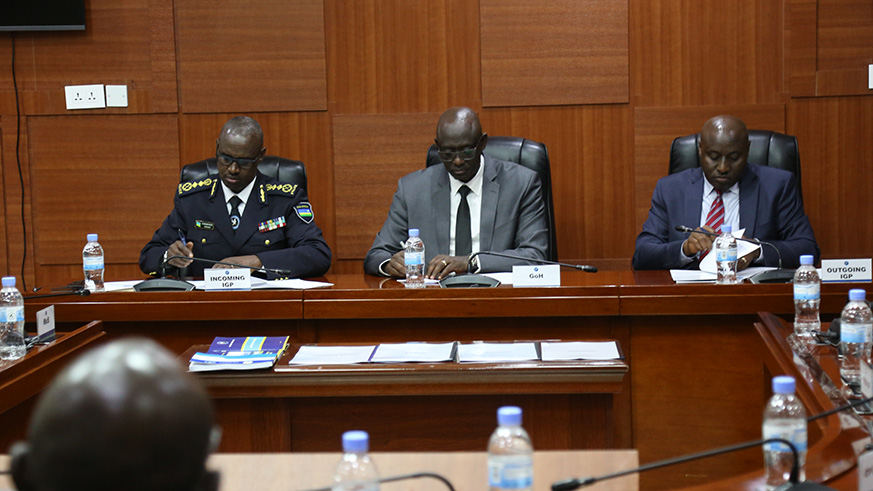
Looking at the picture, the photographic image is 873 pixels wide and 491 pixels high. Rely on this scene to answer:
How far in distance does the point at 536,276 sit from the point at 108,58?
2902mm

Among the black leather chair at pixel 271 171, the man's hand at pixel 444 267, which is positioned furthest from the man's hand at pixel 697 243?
the black leather chair at pixel 271 171

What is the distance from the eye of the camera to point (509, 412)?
107cm

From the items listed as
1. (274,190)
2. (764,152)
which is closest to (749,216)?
(764,152)

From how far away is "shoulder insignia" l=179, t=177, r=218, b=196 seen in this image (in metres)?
3.62

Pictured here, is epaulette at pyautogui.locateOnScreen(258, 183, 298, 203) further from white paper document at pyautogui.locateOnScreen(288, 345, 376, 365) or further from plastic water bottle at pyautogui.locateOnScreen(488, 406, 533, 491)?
plastic water bottle at pyautogui.locateOnScreen(488, 406, 533, 491)

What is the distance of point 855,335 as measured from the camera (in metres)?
1.85

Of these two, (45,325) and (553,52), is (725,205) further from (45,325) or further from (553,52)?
(45,325)

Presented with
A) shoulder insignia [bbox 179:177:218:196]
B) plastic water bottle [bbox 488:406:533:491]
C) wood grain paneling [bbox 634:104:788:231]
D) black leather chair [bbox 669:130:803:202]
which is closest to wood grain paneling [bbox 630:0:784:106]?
wood grain paneling [bbox 634:104:788:231]

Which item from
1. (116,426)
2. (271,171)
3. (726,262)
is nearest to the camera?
(116,426)

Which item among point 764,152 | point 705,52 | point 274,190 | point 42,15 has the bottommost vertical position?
point 274,190

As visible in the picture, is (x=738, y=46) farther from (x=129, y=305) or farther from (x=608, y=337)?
(x=129, y=305)

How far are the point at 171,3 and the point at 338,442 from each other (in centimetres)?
306

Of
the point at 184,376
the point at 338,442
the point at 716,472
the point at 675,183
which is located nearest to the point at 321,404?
the point at 338,442

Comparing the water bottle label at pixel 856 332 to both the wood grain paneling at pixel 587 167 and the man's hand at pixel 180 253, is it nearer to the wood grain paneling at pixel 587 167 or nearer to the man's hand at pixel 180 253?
the man's hand at pixel 180 253
